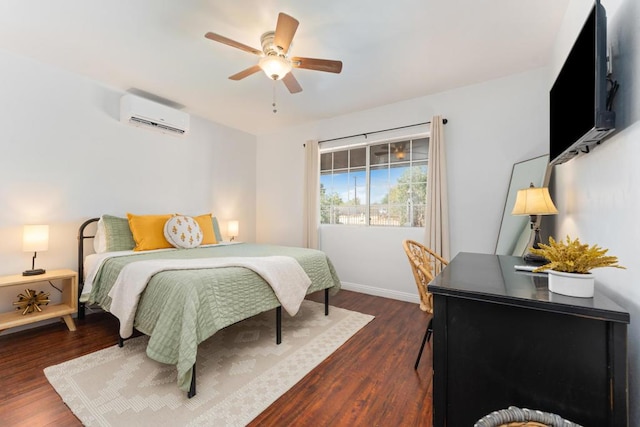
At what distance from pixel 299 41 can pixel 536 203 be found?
85.6 inches

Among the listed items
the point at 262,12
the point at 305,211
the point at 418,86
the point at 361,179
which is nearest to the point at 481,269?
the point at 262,12

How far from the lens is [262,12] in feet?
6.40

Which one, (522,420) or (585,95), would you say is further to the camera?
(585,95)

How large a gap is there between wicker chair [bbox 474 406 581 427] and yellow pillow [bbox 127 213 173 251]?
318 cm

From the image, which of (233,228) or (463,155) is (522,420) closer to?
(463,155)

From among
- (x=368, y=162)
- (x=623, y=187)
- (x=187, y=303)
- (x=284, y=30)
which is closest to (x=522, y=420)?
(x=623, y=187)

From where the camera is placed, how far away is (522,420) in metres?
0.84

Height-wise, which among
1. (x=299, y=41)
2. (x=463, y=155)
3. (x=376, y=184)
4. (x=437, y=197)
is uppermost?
(x=299, y=41)

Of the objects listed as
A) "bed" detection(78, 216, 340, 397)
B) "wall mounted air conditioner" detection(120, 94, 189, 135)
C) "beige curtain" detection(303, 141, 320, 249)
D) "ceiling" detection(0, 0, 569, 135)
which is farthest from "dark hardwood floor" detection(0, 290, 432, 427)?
"ceiling" detection(0, 0, 569, 135)

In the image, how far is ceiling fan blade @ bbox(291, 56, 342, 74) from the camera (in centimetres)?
211

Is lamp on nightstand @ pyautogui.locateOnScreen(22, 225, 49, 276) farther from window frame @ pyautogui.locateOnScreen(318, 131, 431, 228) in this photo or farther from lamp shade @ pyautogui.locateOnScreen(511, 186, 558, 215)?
lamp shade @ pyautogui.locateOnScreen(511, 186, 558, 215)

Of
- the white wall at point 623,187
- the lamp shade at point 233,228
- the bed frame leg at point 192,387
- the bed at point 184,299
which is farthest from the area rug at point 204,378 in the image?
the lamp shade at point 233,228

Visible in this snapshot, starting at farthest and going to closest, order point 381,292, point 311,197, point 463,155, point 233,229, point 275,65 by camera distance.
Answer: point 233,229
point 311,197
point 381,292
point 463,155
point 275,65

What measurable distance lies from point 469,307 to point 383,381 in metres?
1.10
